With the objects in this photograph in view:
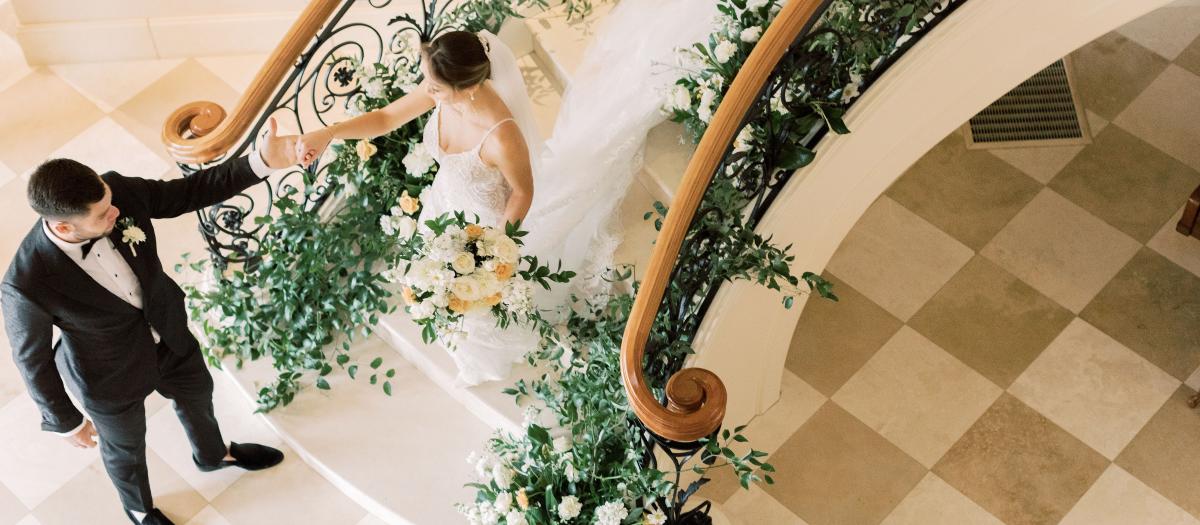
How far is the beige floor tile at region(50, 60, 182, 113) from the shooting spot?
6.03 meters

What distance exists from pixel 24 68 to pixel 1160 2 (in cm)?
542

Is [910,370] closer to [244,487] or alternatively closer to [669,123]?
[669,123]

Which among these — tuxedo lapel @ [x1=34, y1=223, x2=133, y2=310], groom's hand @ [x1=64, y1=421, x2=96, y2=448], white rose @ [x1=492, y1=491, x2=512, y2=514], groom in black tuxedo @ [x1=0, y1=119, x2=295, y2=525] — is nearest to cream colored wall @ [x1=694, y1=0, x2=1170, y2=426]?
white rose @ [x1=492, y1=491, x2=512, y2=514]

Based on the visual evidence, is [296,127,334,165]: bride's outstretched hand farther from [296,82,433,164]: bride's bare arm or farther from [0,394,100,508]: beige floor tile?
[0,394,100,508]: beige floor tile

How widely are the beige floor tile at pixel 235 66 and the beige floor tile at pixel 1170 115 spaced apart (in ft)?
14.8

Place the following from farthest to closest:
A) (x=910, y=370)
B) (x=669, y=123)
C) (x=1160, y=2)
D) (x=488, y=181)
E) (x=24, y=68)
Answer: (x=24, y=68) → (x=910, y=370) → (x=669, y=123) → (x=1160, y=2) → (x=488, y=181)

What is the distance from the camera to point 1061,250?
18.2ft

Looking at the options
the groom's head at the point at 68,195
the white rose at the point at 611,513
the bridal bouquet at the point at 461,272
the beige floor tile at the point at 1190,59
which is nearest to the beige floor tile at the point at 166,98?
the groom's head at the point at 68,195

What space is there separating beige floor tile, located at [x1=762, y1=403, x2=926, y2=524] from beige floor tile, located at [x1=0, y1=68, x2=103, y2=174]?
12.7 ft

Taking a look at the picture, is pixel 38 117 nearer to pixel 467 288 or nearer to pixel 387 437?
pixel 387 437

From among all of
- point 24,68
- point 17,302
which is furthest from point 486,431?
point 24,68

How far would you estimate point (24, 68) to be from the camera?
614 cm

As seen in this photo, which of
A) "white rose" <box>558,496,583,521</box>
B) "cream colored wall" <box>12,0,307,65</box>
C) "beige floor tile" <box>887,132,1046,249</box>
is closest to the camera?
"white rose" <box>558,496,583,521</box>

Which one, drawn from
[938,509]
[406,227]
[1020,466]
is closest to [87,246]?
[406,227]
